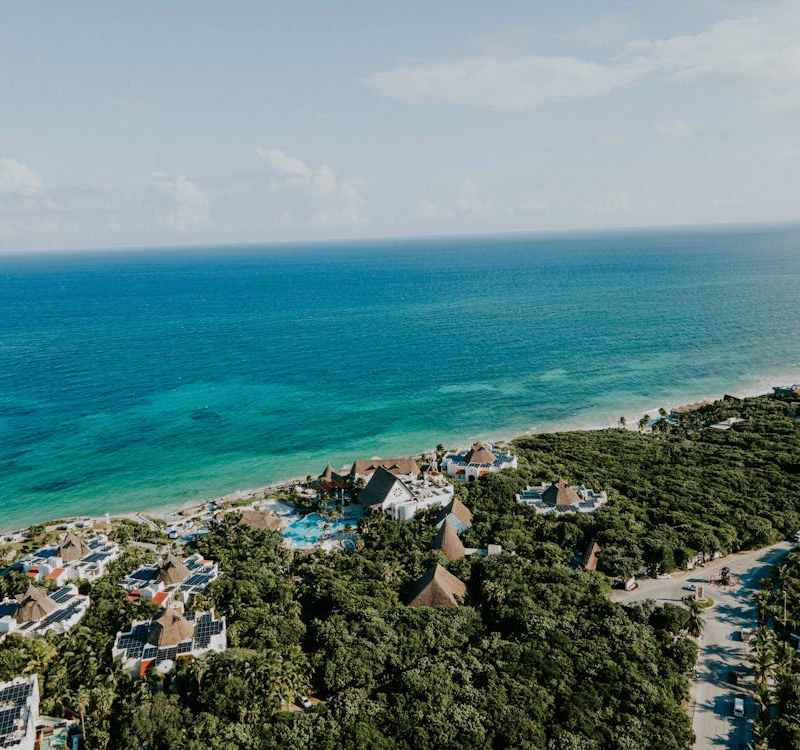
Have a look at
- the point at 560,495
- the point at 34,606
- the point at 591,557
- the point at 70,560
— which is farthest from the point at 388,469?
the point at 34,606

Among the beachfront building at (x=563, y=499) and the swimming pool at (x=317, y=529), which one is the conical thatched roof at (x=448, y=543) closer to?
Answer: the swimming pool at (x=317, y=529)

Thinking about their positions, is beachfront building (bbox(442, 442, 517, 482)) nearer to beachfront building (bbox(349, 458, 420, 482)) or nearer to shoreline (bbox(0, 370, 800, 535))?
beachfront building (bbox(349, 458, 420, 482))

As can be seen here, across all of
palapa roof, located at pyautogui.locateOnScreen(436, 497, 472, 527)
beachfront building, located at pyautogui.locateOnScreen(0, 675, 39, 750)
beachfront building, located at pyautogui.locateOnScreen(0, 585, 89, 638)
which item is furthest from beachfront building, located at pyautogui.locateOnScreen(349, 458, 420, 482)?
beachfront building, located at pyautogui.locateOnScreen(0, 675, 39, 750)

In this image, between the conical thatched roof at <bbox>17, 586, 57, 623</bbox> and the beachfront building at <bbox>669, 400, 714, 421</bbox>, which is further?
the beachfront building at <bbox>669, 400, 714, 421</bbox>

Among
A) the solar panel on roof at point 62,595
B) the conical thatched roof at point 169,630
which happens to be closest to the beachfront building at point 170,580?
the solar panel on roof at point 62,595

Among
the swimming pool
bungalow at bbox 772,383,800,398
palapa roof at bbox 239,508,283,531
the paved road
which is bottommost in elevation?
the paved road

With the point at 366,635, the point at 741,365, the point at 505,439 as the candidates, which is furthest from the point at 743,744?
the point at 741,365
